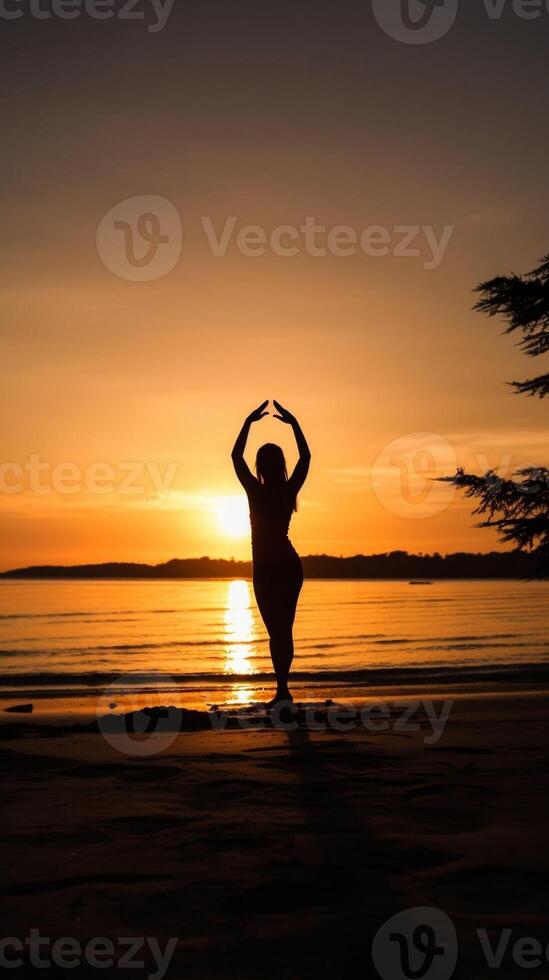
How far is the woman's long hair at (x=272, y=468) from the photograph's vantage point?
26.7 feet

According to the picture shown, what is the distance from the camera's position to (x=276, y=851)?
3.62m

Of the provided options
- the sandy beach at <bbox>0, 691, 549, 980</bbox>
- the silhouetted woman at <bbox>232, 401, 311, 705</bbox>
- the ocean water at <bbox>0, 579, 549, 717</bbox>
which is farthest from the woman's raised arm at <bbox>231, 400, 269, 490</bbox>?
the ocean water at <bbox>0, 579, 549, 717</bbox>

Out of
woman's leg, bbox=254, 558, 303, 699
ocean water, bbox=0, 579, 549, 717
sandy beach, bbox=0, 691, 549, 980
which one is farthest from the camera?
ocean water, bbox=0, 579, 549, 717

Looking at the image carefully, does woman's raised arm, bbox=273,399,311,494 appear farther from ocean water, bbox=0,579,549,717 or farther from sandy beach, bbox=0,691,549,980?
ocean water, bbox=0,579,549,717

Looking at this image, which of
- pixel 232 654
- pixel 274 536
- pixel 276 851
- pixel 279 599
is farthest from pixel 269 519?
pixel 232 654

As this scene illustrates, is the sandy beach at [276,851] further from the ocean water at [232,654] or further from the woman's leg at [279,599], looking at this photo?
the ocean water at [232,654]

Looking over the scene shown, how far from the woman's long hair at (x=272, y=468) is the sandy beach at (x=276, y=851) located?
2.65 m

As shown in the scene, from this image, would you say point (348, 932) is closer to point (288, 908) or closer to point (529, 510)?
point (288, 908)

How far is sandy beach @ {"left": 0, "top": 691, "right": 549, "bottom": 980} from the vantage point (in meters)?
2.79

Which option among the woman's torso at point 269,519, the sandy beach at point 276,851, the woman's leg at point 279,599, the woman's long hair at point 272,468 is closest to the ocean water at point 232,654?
the woman's leg at point 279,599

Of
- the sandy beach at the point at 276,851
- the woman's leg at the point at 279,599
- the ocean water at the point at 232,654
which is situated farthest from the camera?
the ocean water at the point at 232,654

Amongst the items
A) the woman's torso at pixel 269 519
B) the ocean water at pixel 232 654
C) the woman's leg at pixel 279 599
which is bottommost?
the ocean water at pixel 232 654

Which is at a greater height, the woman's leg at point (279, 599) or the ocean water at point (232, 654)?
the woman's leg at point (279, 599)

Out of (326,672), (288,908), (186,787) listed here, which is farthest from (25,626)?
(288,908)
